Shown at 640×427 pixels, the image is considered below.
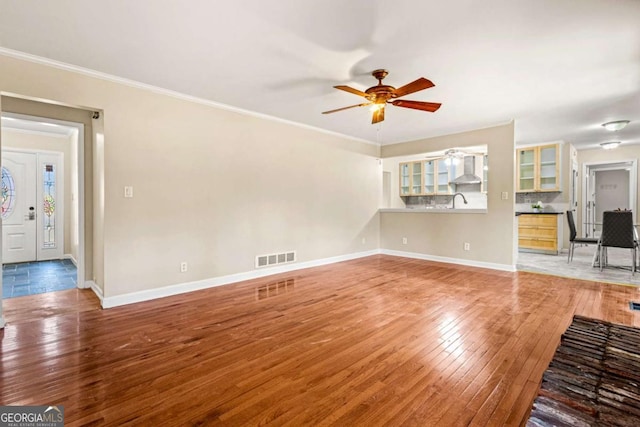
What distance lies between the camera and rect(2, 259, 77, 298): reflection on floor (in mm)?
4051

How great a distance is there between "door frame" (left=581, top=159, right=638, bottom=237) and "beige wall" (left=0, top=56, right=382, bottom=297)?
22.7 feet

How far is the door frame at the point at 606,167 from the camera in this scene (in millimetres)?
7289

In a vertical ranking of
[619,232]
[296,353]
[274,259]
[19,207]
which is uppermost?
[19,207]

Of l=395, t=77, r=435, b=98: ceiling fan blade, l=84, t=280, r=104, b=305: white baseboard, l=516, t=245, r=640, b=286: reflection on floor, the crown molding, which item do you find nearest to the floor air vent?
l=84, t=280, r=104, b=305: white baseboard

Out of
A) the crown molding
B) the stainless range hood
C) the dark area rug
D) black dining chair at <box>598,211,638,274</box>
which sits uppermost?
the crown molding

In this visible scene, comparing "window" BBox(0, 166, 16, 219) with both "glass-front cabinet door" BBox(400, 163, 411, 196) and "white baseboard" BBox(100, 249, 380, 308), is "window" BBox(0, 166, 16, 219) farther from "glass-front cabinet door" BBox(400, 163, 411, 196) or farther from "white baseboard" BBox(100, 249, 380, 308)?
"glass-front cabinet door" BBox(400, 163, 411, 196)

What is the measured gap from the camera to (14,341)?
8.43 feet

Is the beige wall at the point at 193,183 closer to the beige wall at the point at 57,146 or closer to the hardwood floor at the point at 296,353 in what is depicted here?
the hardwood floor at the point at 296,353

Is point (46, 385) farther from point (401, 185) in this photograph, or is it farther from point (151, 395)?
point (401, 185)

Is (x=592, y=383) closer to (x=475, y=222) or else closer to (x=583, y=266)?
(x=475, y=222)

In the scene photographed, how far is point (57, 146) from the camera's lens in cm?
605

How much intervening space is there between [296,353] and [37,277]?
484 cm

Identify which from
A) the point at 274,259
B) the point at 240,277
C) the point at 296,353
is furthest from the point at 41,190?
the point at 296,353

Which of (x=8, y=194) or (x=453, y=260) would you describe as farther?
(x=453, y=260)
